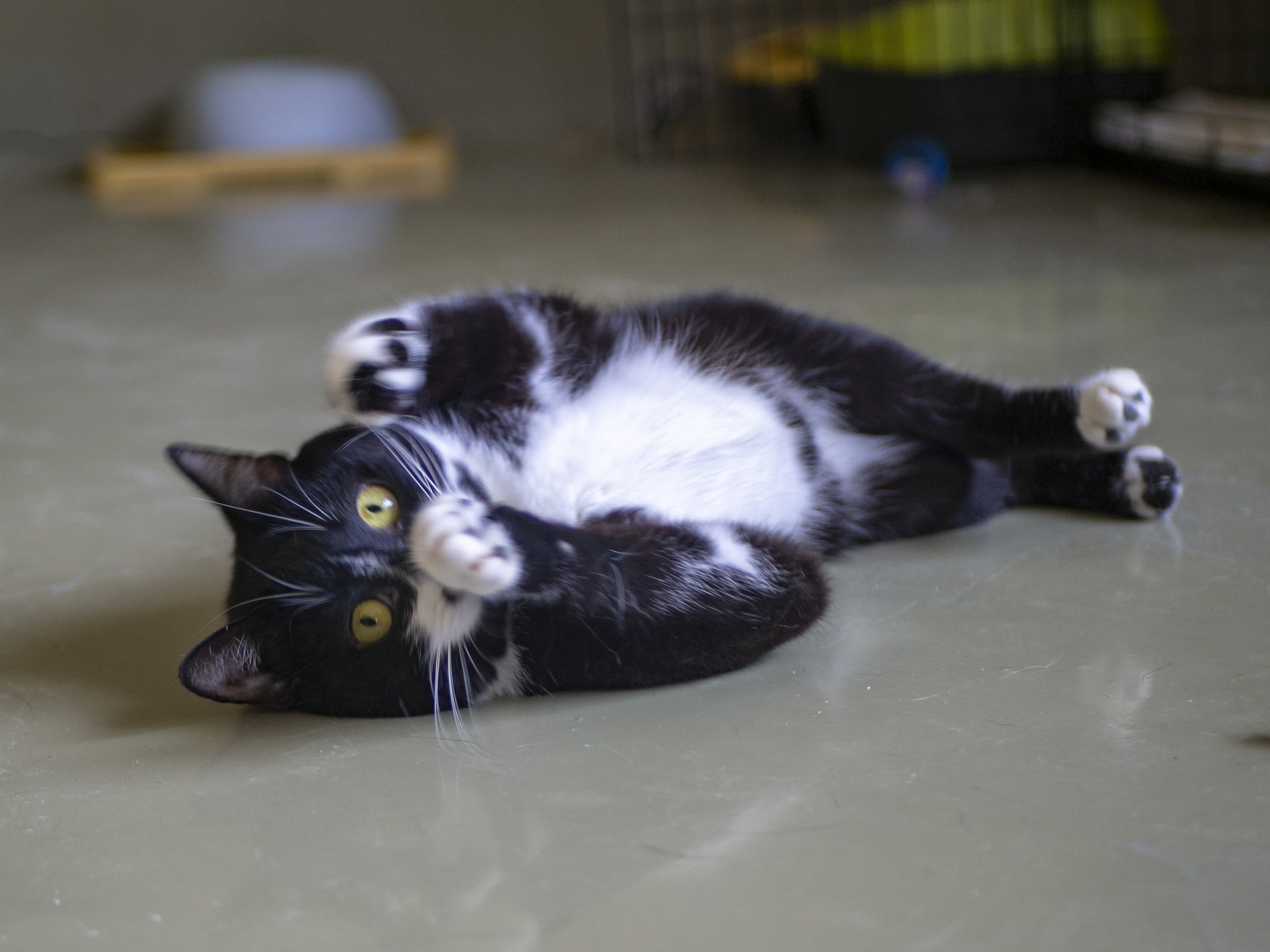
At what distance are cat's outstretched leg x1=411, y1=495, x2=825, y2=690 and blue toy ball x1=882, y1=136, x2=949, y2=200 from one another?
10.5 feet

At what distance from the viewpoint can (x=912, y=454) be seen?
1487 mm

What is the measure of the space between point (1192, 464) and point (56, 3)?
21.9ft

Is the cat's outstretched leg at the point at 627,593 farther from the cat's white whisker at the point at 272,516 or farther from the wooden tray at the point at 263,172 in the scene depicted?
the wooden tray at the point at 263,172

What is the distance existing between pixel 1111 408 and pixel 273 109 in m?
4.98

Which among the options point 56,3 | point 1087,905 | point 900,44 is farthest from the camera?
point 56,3

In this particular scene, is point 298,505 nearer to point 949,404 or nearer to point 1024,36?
point 949,404

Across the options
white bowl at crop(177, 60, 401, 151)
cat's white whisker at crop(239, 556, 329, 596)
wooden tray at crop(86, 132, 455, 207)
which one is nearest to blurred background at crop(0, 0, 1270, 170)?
white bowl at crop(177, 60, 401, 151)

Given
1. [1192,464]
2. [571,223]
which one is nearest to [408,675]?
[1192,464]

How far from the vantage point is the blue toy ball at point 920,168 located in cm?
420

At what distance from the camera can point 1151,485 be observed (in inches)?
58.7

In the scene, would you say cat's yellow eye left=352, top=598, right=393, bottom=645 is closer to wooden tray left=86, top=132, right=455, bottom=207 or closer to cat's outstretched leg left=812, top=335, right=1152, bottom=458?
cat's outstretched leg left=812, top=335, right=1152, bottom=458

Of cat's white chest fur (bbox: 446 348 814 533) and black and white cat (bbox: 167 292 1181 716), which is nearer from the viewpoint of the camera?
black and white cat (bbox: 167 292 1181 716)

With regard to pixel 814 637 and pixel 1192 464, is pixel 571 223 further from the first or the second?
pixel 814 637

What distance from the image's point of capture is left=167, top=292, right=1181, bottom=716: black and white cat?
1107 millimetres
